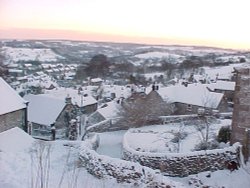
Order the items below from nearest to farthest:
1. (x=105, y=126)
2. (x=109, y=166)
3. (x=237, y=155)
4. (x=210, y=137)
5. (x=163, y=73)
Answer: (x=109, y=166), (x=237, y=155), (x=210, y=137), (x=105, y=126), (x=163, y=73)

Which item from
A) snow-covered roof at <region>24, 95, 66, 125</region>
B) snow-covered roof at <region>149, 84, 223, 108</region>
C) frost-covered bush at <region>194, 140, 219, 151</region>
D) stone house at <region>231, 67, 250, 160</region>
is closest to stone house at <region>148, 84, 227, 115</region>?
snow-covered roof at <region>149, 84, 223, 108</region>

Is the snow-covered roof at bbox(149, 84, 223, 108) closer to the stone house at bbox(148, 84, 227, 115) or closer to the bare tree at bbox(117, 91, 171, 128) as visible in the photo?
the stone house at bbox(148, 84, 227, 115)

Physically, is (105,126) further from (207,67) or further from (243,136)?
(207,67)

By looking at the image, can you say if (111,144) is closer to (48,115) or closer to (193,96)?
(48,115)

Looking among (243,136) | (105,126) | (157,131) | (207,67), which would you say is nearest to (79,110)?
(105,126)

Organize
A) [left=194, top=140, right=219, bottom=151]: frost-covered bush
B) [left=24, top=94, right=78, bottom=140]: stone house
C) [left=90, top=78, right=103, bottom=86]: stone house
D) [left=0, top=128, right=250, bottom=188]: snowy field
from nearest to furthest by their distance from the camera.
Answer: [left=0, top=128, right=250, bottom=188]: snowy field → [left=194, top=140, right=219, bottom=151]: frost-covered bush → [left=24, top=94, right=78, bottom=140]: stone house → [left=90, top=78, right=103, bottom=86]: stone house

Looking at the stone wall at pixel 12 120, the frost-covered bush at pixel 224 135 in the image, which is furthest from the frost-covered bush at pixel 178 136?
the stone wall at pixel 12 120
